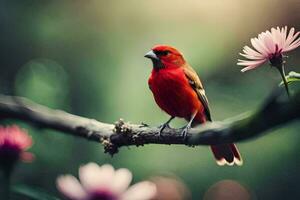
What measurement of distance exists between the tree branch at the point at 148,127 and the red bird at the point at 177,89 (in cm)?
5

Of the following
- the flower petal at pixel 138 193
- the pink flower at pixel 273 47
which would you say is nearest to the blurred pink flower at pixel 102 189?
the flower petal at pixel 138 193

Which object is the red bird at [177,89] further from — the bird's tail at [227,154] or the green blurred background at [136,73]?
the green blurred background at [136,73]

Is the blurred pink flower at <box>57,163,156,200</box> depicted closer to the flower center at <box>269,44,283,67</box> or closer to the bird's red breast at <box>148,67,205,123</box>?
the bird's red breast at <box>148,67,205,123</box>

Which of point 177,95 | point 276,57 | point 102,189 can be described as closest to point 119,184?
point 102,189

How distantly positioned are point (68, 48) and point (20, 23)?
0.11 metres

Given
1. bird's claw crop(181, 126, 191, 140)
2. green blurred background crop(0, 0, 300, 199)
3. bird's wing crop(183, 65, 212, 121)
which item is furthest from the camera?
green blurred background crop(0, 0, 300, 199)

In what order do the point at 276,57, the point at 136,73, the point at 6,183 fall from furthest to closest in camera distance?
the point at 136,73, the point at 6,183, the point at 276,57

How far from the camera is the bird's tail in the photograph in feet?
2.59

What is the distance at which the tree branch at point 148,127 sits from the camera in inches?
21.9

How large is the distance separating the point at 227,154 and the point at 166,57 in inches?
6.1

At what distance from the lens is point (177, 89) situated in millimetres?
777

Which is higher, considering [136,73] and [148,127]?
[136,73]

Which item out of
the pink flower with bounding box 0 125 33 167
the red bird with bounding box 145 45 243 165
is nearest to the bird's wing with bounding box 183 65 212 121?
the red bird with bounding box 145 45 243 165

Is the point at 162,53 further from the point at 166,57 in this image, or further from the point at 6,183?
the point at 6,183
